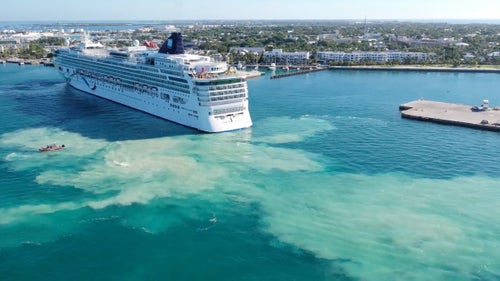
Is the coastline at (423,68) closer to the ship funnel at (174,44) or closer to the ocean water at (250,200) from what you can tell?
the ocean water at (250,200)

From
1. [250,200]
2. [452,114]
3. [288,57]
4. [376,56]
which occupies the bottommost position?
[250,200]

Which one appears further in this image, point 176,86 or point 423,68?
point 423,68

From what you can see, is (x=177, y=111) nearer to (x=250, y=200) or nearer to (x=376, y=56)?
(x=250, y=200)

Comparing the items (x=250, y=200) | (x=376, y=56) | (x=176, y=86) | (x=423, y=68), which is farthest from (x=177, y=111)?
(x=376, y=56)

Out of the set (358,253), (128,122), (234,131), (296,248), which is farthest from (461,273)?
(128,122)

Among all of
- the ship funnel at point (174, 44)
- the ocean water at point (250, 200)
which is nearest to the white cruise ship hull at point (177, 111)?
the ocean water at point (250, 200)

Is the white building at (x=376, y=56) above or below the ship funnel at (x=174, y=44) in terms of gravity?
below

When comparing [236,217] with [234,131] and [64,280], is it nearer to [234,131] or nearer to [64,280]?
[64,280]

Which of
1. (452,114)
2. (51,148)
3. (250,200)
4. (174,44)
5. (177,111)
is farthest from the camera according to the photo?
(174,44)
